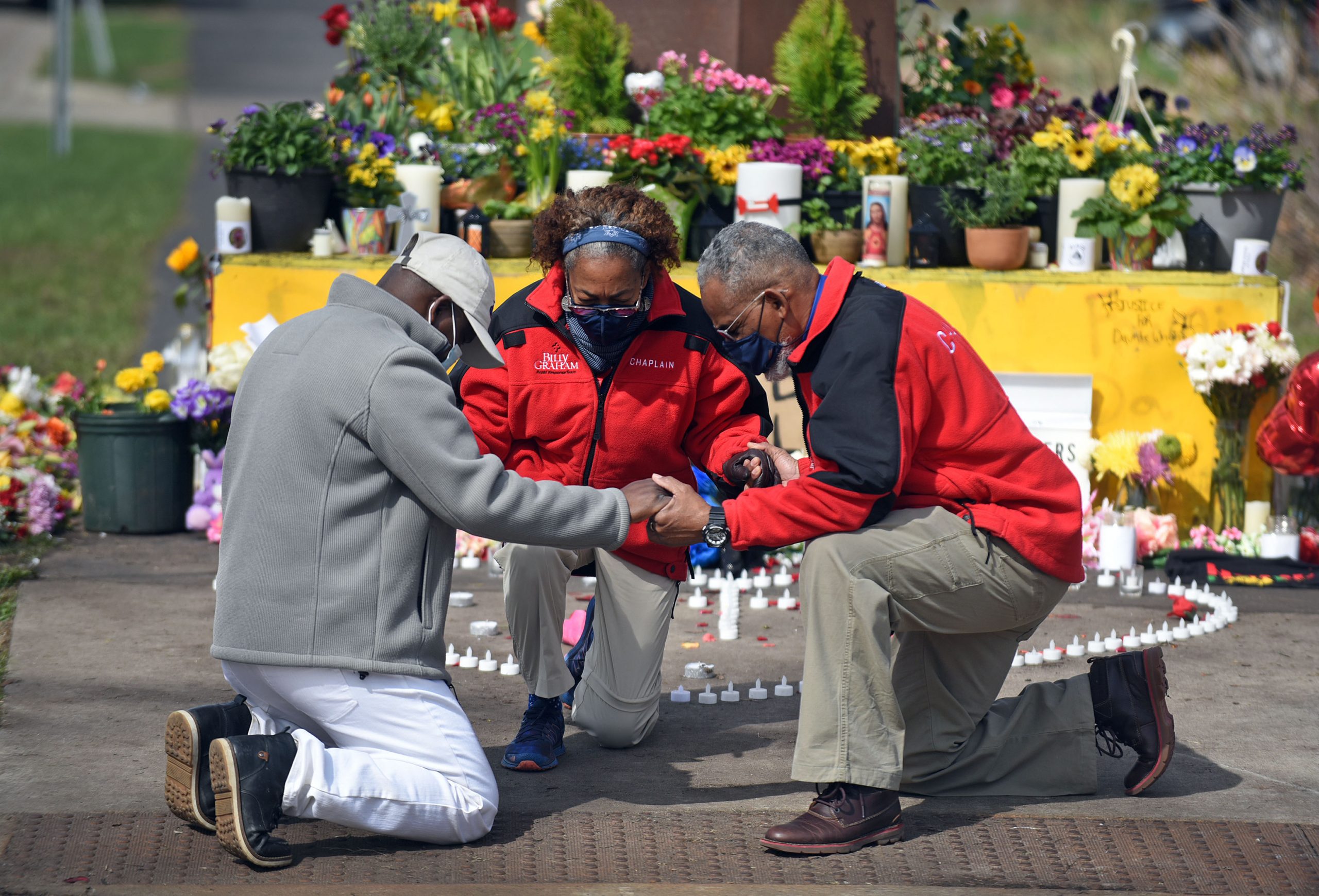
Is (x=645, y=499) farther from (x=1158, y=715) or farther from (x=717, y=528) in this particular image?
(x=1158, y=715)

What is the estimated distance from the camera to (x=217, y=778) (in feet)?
11.6

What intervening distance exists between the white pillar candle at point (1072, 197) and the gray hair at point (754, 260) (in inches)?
144

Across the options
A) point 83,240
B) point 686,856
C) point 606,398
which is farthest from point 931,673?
point 83,240

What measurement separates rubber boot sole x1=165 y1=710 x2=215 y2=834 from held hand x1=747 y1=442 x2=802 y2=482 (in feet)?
5.84

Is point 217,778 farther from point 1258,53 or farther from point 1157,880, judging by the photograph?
point 1258,53

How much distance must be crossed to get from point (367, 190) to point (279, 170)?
434 millimetres

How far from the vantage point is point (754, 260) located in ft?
13.0

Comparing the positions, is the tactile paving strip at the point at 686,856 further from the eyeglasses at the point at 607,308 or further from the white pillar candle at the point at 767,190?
the white pillar candle at the point at 767,190

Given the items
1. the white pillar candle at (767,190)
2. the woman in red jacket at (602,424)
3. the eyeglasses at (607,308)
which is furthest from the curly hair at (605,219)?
the white pillar candle at (767,190)

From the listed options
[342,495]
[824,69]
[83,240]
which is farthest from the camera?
[83,240]

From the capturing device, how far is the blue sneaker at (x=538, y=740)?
172 inches

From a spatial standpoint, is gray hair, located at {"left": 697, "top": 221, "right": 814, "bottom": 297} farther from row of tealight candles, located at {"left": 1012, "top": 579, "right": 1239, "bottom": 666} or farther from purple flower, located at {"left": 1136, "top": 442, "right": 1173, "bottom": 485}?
purple flower, located at {"left": 1136, "top": 442, "right": 1173, "bottom": 485}

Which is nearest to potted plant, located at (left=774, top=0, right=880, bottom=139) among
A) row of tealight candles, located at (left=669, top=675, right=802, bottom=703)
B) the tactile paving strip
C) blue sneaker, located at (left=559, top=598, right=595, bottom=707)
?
row of tealight candles, located at (left=669, top=675, right=802, bottom=703)

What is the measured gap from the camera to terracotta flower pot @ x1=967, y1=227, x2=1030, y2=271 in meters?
7.16
